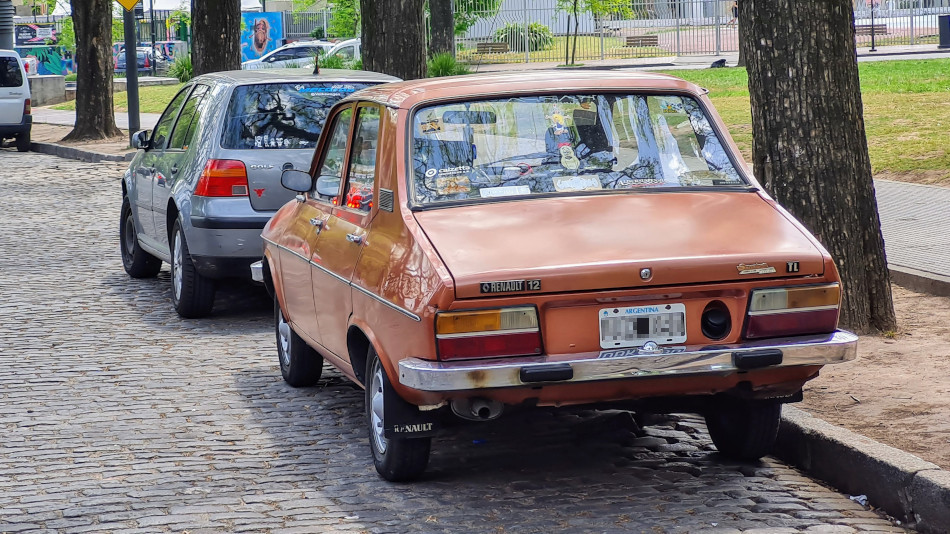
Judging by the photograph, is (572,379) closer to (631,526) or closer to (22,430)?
(631,526)

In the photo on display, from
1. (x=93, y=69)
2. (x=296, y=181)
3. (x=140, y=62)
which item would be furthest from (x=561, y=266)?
(x=140, y=62)

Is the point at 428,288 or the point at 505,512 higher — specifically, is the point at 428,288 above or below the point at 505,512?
above

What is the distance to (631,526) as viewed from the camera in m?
4.97

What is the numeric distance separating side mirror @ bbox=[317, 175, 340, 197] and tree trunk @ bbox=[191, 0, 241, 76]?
13.3 meters

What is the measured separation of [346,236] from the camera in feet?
19.6

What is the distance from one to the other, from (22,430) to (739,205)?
142 inches

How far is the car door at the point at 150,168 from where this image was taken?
10609 mm

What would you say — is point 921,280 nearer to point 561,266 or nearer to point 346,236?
point 346,236

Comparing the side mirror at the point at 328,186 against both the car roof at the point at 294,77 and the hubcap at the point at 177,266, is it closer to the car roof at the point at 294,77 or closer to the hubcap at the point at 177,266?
the car roof at the point at 294,77

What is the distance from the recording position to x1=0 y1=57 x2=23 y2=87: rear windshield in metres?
27.8

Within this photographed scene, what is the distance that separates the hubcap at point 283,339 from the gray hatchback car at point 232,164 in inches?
65.6

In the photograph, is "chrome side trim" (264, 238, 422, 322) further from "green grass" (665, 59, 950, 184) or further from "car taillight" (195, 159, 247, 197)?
"green grass" (665, 59, 950, 184)

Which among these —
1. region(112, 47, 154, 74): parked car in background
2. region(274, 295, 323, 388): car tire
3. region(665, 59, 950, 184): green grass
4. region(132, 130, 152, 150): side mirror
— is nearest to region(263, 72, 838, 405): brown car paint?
region(274, 295, 323, 388): car tire

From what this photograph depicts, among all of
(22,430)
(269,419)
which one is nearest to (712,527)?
(269,419)
